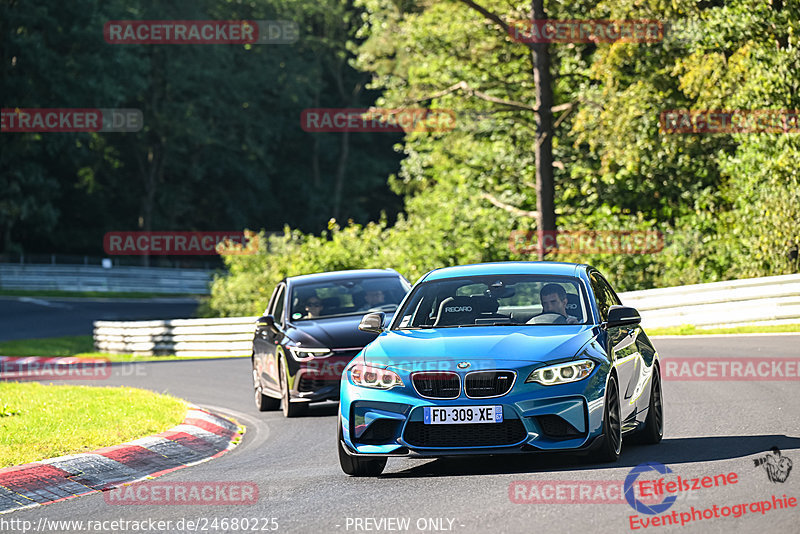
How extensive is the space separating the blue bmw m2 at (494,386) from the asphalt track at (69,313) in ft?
98.6

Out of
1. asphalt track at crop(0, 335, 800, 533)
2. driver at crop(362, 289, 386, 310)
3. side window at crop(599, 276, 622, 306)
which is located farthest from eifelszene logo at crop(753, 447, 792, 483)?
driver at crop(362, 289, 386, 310)

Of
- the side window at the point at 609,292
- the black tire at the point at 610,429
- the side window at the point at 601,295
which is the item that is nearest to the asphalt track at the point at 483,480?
the black tire at the point at 610,429

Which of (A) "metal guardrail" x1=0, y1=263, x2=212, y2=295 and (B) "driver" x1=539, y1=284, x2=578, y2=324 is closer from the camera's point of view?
(B) "driver" x1=539, y1=284, x2=578, y2=324

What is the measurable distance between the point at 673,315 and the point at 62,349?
17233mm

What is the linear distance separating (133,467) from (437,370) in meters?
3.44

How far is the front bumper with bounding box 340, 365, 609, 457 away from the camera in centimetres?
813

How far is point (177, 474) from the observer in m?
9.96

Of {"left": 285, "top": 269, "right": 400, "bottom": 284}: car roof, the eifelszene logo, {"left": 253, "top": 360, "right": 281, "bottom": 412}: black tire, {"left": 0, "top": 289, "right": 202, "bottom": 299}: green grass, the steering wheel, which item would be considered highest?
the steering wheel

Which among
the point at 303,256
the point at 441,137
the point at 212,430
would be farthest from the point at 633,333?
the point at 441,137

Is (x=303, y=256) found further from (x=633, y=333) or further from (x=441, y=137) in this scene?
(x=633, y=333)

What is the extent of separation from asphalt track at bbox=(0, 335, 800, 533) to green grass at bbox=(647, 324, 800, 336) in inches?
315

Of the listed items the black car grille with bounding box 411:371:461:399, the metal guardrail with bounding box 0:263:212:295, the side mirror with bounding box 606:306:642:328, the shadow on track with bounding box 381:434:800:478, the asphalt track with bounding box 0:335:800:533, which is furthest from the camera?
the metal guardrail with bounding box 0:263:212:295

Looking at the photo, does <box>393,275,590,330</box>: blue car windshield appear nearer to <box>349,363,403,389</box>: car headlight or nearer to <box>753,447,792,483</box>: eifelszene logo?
<box>349,363,403,389</box>: car headlight

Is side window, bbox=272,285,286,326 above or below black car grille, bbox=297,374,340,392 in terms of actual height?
above
